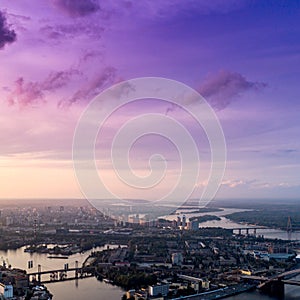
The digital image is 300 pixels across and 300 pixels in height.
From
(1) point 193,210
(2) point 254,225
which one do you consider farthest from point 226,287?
(1) point 193,210

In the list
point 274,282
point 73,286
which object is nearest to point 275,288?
point 274,282

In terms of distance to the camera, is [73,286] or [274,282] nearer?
[73,286]

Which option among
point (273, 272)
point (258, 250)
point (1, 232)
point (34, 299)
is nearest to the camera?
point (34, 299)

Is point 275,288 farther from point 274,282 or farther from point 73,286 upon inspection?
point 73,286

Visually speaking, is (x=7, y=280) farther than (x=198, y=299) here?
Yes

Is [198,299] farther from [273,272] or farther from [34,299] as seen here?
[273,272]

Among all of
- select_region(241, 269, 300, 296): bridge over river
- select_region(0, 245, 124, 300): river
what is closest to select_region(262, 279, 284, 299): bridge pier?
select_region(241, 269, 300, 296): bridge over river

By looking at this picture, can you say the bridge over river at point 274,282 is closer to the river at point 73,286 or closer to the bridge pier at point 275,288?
the bridge pier at point 275,288

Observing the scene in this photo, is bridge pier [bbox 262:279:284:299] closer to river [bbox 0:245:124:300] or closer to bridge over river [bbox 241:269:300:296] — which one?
bridge over river [bbox 241:269:300:296]

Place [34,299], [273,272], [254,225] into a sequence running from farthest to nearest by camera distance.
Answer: [254,225] < [273,272] < [34,299]

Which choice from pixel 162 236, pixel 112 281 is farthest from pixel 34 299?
pixel 162 236
